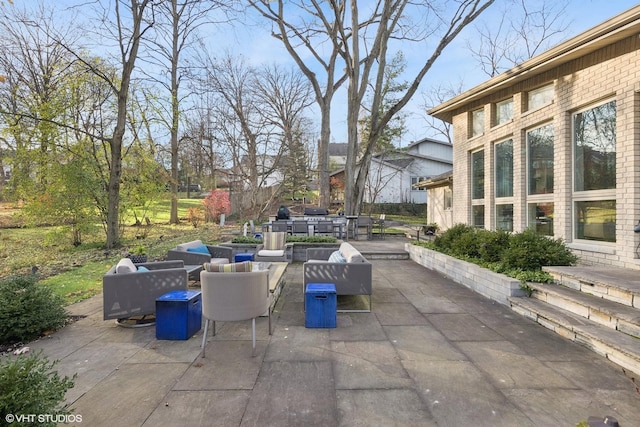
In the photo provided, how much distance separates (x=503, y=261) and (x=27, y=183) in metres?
14.5

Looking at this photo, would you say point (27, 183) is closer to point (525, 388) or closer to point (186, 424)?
point (186, 424)

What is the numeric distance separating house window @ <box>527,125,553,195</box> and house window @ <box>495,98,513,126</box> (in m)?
0.96

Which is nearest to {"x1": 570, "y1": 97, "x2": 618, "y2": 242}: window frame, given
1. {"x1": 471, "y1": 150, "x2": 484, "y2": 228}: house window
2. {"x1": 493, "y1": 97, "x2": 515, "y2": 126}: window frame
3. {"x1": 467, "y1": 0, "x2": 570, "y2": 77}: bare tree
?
{"x1": 493, "y1": 97, "x2": 515, "y2": 126}: window frame

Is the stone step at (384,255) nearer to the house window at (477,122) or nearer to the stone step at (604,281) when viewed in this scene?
the house window at (477,122)

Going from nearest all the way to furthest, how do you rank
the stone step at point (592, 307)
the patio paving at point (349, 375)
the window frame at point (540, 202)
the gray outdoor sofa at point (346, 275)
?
the patio paving at point (349, 375)
the stone step at point (592, 307)
the gray outdoor sofa at point (346, 275)
the window frame at point (540, 202)

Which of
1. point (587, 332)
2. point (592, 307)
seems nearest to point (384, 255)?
point (592, 307)

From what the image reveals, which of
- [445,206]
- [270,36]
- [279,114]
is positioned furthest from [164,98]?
[445,206]

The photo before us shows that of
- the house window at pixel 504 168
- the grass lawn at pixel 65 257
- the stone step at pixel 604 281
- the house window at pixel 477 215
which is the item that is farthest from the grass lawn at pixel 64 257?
the house window at pixel 504 168

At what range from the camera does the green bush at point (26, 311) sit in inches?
149

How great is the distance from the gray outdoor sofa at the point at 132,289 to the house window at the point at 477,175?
27.7 feet

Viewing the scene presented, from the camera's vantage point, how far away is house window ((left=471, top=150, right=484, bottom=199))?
31.6 ft

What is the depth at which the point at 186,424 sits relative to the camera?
234 cm

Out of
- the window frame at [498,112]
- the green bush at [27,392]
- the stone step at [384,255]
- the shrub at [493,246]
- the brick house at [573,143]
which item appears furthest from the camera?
the stone step at [384,255]

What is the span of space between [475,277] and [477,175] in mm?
4725
